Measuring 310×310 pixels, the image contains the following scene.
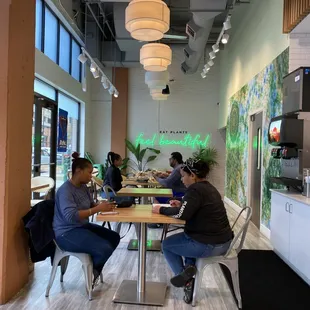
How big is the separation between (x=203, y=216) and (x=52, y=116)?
6.32 metres

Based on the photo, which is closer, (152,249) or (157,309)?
(157,309)

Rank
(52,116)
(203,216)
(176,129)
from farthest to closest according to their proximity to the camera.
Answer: (176,129) < (52,116) < (203,216)

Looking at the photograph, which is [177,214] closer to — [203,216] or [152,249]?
[203,216]

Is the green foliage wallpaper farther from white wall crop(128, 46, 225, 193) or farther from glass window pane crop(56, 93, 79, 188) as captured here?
glass window pane crop(56, 93, 79, 188)

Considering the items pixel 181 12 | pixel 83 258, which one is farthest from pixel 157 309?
pixel 181 12

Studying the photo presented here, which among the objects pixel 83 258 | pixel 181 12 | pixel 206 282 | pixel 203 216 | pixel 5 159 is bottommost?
pixel 206 282

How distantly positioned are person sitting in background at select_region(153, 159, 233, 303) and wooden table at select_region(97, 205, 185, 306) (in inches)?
5.1

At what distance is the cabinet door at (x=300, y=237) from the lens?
11.1 feet

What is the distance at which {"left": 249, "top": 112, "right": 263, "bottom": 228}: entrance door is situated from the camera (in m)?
6.13

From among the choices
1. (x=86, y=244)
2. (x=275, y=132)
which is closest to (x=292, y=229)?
(x=275, y=132)

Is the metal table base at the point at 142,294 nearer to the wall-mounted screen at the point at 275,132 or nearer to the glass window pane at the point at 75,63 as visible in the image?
the wall-mounted screen at the point at 275,132

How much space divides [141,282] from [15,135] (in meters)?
1.74

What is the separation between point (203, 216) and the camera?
2.75 metres

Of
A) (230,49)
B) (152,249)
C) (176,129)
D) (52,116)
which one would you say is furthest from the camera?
(176,129)
